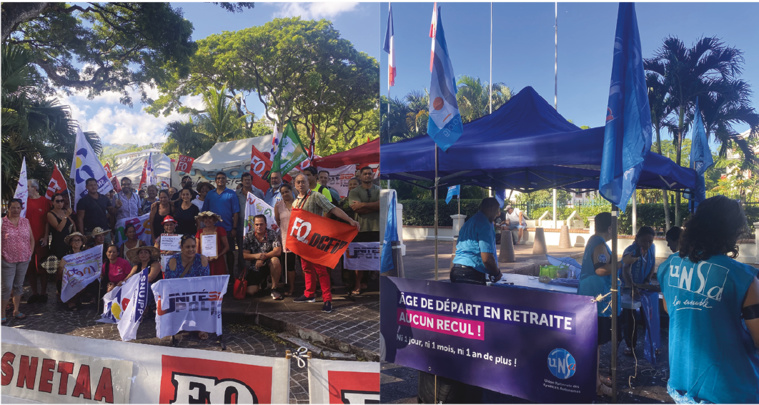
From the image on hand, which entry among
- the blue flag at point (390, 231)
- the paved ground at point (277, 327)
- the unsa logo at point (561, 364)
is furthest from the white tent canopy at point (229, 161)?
the unsa logo at point (561, 364)

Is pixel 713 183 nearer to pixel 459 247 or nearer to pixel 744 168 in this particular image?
pixel 744 168

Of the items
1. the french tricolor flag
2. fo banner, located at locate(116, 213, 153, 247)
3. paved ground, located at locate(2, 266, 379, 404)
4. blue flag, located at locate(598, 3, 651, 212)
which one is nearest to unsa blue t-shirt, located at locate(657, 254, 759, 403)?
blue flag, located at locate(598, 3, 651, 212)

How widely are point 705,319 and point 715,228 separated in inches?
16.5

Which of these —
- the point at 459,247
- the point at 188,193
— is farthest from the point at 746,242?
the point at 188,193

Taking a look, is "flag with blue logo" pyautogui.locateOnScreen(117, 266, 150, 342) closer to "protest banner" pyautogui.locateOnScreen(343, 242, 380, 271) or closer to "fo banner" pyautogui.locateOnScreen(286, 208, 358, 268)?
"fo banner" pyautogui.locateOnScreen(286, 208, 358, 268)

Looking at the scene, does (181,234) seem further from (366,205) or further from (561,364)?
(561,364)

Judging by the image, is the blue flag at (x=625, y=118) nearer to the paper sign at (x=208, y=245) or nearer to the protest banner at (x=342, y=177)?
the paper sign at (x=208, y=245)

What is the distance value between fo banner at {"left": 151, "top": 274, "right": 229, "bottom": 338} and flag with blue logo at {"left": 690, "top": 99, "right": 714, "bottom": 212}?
199 inches

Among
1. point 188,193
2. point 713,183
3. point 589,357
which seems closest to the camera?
point 589,357

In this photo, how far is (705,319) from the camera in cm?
196

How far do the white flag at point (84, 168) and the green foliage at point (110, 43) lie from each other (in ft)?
14.0

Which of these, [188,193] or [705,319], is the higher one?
[188,193]

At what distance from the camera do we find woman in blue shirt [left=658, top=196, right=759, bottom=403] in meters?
1.89

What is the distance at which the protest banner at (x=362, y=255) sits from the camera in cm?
614
